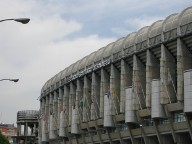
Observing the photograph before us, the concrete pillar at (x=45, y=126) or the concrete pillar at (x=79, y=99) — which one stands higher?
the concrete pillar at (x=79, y=99)

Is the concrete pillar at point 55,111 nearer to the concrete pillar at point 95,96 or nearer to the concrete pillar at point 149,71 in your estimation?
the concrete pillar at point 95,96

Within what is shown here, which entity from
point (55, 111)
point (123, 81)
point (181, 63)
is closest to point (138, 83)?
point (123, 81)

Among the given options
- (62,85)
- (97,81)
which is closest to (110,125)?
(97,81)

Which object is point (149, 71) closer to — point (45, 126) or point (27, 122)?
point (45, 126)

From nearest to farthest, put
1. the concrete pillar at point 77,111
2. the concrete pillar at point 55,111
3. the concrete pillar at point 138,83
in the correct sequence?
the concrete pillar at point 138,83 < the concrete pillar at point 77,111 < the concrete pillar at point 55,111

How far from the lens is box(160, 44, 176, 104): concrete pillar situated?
66.5m

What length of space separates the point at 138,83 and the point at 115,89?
972 centimetres

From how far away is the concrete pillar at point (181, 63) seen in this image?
63481 millimetres

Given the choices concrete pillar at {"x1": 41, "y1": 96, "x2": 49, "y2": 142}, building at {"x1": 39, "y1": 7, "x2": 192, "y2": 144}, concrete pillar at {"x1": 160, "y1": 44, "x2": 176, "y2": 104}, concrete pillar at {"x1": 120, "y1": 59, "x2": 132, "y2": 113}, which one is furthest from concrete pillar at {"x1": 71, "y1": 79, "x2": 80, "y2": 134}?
concrete pillar at {"x1": 160, "y1": 44, "x2": 176, "y2": 104}

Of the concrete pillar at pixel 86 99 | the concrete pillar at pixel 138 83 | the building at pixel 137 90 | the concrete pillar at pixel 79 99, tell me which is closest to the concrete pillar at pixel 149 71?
the building at pixel 137 90

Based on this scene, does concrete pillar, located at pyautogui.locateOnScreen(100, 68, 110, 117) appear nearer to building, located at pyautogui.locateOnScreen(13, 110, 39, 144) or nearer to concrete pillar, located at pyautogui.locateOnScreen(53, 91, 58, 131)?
concrete pillar, located at pyautogui.locateOnScreen(53, 91, 58, 131)

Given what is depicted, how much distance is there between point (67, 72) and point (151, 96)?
134 feet

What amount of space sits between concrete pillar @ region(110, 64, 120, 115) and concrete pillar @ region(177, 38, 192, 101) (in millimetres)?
19254

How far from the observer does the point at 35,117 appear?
169875mm
